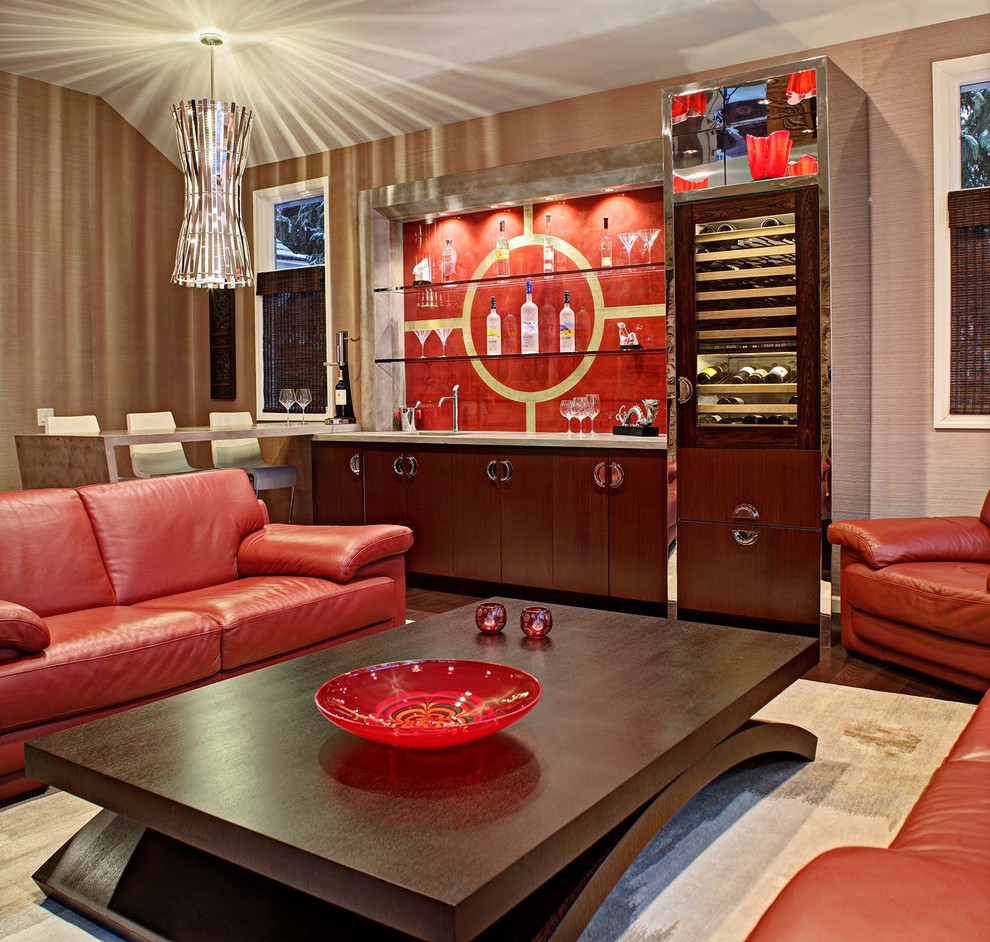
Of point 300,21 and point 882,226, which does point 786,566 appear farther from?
point 300,21

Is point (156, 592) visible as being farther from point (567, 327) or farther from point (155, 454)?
point (567, 327)

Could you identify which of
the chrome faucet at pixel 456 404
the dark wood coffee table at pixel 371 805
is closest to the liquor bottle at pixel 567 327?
the chrome faucet at pixel 456 404

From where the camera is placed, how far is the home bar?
1.69 m

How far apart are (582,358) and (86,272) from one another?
3.29 m

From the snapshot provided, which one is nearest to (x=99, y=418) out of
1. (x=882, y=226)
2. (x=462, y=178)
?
(x=462, y=178)

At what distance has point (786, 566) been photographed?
13.8 ft

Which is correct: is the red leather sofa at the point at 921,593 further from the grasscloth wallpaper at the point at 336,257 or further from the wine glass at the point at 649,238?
the wine glass at the point at 649,238

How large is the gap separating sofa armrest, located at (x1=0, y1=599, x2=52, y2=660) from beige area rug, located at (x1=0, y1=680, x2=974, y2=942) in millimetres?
413

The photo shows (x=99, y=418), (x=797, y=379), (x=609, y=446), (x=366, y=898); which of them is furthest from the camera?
(x=99, y=418)

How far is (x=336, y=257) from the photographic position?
20.4ft

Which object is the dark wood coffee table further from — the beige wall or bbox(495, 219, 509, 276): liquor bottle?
the beige wall

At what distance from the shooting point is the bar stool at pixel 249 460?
5922mm

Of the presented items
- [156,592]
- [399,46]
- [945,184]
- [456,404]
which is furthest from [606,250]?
[156,592]

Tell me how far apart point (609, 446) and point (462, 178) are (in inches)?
79.1
